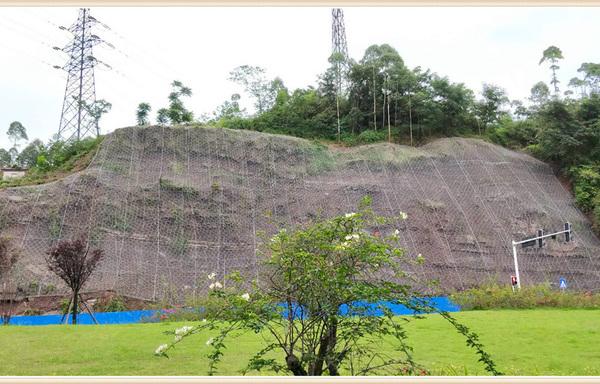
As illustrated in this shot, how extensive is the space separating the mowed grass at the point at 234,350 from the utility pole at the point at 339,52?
25.7m

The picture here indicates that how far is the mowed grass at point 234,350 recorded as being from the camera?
336 inches

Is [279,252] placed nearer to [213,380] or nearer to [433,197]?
[213,380]

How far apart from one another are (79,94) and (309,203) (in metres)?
18.8

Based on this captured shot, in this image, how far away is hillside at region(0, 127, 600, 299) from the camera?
23781 millimetres

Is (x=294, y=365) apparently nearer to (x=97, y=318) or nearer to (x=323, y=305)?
(x=323, y=305)

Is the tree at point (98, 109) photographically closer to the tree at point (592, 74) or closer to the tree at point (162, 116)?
the tree at point (162, 116)

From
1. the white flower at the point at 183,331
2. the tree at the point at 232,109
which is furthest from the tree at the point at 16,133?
the white flower at the point at 183,331

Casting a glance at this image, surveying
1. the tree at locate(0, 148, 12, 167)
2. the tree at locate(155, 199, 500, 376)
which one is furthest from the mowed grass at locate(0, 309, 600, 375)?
the tree at locate(0, 148, 12, 167)

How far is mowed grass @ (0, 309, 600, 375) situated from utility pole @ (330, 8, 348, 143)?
25.7 meters

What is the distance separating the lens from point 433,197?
3030 centimetres

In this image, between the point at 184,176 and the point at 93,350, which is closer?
the point at 93,350

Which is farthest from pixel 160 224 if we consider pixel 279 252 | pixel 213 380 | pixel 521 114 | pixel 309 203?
pixel 521 114

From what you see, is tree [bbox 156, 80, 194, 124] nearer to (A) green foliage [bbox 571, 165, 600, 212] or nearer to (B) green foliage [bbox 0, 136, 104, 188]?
(B) green foliage [bbox 0, 136, 104, 188]

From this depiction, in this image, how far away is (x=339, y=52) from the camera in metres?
42.7
